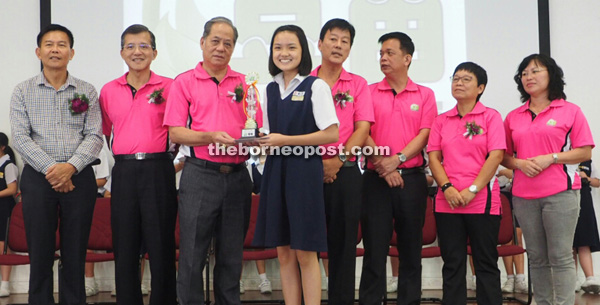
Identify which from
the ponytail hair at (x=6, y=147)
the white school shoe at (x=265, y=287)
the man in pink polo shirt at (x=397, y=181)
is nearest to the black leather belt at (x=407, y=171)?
the man in pink polo shirt at (x=397, y=181)

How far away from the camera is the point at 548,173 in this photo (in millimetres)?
3457

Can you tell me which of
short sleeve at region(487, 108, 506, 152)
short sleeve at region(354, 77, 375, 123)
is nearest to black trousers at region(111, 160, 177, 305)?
short sleeve at region(354, 77, 375, 123)

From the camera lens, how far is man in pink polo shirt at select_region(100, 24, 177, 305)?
338 centimetres

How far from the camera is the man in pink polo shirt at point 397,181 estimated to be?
11.5 feet

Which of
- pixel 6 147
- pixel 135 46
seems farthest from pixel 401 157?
pixel 6 147

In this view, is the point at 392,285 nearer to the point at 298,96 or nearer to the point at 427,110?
the point at 427,110

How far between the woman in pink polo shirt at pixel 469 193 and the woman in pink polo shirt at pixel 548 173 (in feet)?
0.56

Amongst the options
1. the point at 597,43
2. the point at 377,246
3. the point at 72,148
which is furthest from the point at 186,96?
the point at 597,43

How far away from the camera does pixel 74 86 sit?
3.56 meters

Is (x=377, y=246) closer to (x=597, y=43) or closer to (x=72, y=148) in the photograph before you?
(x=72, y=148)

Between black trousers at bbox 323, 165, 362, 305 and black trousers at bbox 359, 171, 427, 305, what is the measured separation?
11.3 inches

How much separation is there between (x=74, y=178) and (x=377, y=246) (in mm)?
1809

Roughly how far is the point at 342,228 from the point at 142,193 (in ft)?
3.80

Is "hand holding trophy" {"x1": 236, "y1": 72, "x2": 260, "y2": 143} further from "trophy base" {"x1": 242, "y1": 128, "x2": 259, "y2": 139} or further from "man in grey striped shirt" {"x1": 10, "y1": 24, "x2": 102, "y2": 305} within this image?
"man in grey striped shirt" {"x1": 10, "y1": 24, "x2": 102, "y2": 305}
